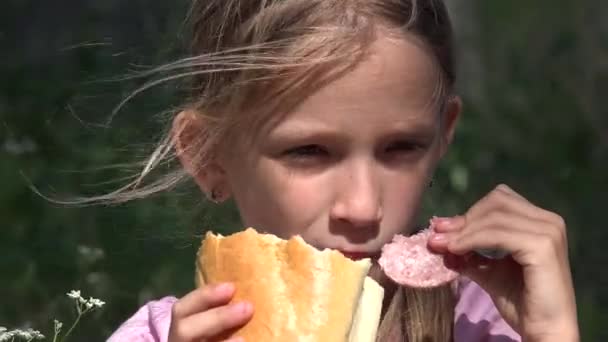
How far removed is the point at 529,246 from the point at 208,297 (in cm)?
67

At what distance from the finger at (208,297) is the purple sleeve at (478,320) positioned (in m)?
0.91

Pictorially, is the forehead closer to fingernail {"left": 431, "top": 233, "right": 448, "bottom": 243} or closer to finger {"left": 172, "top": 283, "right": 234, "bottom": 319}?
fingernail {"left": 431, "top": 233, "right": 448, "bottom": 243}

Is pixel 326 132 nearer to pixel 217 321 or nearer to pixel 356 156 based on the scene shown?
pixel 356 156

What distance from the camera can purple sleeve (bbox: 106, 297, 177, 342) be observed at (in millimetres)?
3324

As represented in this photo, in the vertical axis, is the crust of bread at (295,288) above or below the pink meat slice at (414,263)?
above

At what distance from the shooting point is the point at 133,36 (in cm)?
607

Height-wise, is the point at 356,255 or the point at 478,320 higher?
the point at 356,255

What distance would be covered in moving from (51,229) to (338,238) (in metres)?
2.98

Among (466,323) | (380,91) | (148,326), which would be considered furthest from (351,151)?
(148,326)

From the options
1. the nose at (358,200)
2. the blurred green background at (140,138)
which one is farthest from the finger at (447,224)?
the blurred green background at (140,138)

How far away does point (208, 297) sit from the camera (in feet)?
8.14

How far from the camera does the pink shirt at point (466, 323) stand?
3221 millimetres

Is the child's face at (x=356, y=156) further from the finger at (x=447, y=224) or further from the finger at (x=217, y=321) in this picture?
the finger at (x=217, y=321)

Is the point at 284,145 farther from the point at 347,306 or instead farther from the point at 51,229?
the point at 51,229
